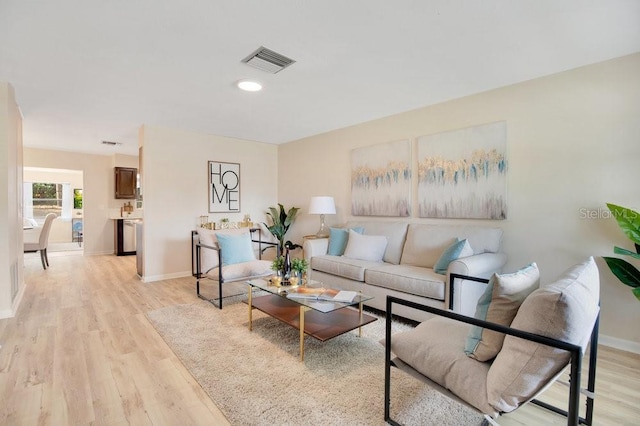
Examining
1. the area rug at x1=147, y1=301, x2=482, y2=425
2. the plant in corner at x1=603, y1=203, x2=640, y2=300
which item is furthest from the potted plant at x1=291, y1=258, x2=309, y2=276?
the plant in corner at x1=603, y1=203, x2=640, y2=300

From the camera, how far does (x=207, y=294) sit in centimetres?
408

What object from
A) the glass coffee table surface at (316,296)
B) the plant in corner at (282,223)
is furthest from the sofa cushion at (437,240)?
the plant in corner at (282,223)

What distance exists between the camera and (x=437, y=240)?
11.2 feet

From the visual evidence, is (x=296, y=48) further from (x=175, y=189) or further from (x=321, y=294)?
(x=175, y=189)

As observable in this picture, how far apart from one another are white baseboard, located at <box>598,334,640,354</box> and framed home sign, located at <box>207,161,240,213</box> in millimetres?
5050

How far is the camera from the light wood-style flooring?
174cm

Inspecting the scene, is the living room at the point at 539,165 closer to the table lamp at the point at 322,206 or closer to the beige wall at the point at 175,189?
the beige wall at the point at 175,189

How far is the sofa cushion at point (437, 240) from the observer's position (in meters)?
3.11

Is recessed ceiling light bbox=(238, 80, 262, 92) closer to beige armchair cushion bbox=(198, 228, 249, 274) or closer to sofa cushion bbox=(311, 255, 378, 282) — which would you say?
beige armchair cushion bbox=(198, 228, 249, 274)

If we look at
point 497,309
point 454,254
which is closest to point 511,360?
point 497,309

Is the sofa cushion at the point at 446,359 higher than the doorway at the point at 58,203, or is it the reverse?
the doorway at the point at 58,203

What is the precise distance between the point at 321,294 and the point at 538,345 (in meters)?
1.72

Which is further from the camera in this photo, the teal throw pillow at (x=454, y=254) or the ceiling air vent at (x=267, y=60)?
the teal throw pillow at (x=454, y=254)

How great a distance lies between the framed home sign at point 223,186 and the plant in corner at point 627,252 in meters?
4.95
